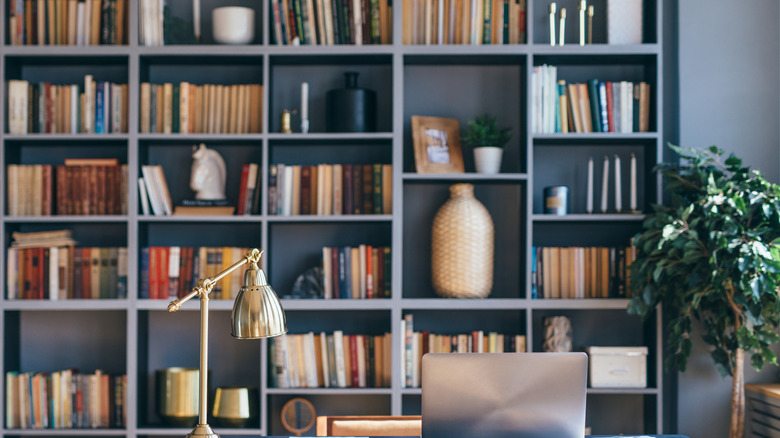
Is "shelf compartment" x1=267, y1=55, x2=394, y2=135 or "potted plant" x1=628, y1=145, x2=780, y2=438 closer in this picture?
"potted plant" x1=628, y1=145, x2=780, y2=438

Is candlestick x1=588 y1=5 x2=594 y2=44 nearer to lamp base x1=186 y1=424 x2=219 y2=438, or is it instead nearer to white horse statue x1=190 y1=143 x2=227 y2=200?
white horse statue x1=190 y1=143 x2=227 y2=200

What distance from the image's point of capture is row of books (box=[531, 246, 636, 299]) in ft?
10.1

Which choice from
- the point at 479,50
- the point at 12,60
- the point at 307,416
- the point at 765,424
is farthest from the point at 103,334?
the point at 765,424

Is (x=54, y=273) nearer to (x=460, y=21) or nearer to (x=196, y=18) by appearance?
(x=196, y=18)

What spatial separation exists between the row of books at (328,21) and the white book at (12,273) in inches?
63.4

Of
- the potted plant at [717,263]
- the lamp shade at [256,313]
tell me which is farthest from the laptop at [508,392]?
the potted plant at [717,263]

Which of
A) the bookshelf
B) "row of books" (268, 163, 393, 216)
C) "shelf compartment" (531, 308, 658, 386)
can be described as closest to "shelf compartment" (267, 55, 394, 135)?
the bookshelf

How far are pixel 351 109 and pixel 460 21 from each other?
0.68 metres

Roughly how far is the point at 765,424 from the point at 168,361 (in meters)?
2.84

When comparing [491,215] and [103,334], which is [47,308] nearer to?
[103,334]

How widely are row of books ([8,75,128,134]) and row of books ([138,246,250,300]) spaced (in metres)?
0.64

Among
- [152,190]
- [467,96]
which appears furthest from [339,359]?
[467,96]

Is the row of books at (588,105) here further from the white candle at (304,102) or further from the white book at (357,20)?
the white candle at (304,102)

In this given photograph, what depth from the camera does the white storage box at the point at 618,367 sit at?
9.82 ft
